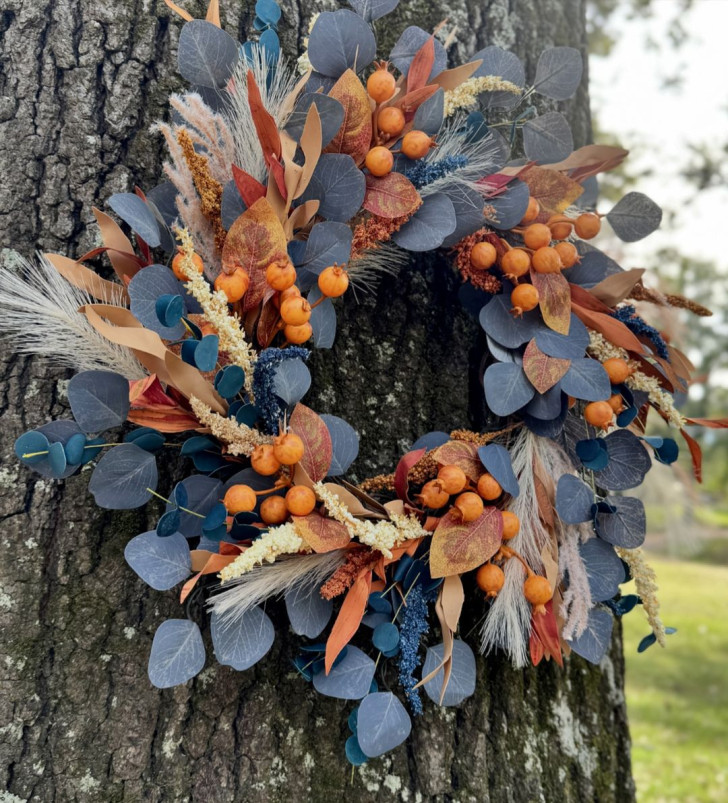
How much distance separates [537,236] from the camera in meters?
1.09

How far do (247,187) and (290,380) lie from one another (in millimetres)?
280

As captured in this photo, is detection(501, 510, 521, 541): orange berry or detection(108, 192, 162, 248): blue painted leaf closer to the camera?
detection(108, 192, 162, 248): blue painted leaf

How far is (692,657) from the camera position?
621 centimetres

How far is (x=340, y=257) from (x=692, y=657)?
654 centimetres

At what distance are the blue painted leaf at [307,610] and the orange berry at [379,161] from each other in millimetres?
611

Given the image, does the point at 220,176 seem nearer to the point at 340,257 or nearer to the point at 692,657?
the point at 340,257

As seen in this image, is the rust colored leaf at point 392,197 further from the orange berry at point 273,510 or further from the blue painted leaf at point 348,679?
the blue painted leaf at point 348,679

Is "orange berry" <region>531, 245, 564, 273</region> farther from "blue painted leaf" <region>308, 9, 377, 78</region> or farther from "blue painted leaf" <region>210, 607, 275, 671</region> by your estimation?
"blue painted leaf" <region>210, 607, 275, 671</region>

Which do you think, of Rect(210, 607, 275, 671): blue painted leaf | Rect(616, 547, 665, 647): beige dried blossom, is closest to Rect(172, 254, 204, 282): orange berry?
Rect(210, 607, 275, 671): blue painted leaf

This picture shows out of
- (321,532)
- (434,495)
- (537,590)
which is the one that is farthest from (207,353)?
(537,590)

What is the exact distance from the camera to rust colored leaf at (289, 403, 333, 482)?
37.0 inches

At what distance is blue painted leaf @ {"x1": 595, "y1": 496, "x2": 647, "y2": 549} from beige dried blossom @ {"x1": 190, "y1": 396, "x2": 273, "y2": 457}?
0.56 m

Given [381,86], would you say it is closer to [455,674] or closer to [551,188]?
[551,188]

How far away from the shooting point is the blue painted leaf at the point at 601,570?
1096mm
